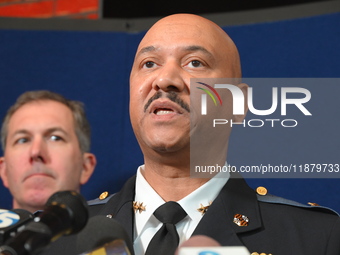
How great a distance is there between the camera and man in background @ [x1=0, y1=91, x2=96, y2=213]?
77.0 inches

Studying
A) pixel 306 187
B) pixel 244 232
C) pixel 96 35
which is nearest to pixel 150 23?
A: pixel 96 35

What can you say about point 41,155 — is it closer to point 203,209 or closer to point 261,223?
point 203,209

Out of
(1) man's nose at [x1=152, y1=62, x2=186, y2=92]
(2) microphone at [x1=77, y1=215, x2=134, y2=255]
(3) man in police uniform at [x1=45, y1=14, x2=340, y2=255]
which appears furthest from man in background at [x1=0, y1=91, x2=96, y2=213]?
(2) microphone at [x1=77, y1=215, x2=134, y2=255]

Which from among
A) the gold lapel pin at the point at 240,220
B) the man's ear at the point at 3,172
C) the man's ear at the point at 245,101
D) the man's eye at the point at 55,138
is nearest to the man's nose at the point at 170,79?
the man's ear at the point at 245,101

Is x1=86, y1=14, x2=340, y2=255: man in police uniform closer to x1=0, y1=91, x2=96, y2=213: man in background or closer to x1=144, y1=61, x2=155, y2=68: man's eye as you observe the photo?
x1=144, y1=61, x2=155, y2=68: man's eye

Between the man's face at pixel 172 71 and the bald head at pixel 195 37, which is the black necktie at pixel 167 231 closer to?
the man's face at pixel 172 71

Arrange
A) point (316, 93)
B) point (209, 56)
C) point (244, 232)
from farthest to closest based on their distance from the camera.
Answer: point (316, 93) → point (209, 56) → point (244, 232)

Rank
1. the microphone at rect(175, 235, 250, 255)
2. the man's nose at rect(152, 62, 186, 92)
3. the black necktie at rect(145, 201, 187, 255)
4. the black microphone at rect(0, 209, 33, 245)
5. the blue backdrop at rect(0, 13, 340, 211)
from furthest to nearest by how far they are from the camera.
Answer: the blue backdrop at rect(0, 13, 340, 211)
the man's nose at rect(152, 62, 186, 92)
the black necktie at rect(145, 201, 187, 255)
the black microphone at rect(0, 209, 33, 245)
the microphone at rect(175, 235, 250, 255)

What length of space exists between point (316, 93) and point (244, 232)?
2.02 ft

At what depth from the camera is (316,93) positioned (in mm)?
1884

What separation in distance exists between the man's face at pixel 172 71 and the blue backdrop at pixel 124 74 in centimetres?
39

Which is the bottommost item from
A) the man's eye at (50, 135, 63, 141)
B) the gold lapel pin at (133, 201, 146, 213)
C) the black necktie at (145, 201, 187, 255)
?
the black necktie at (145, 201, 187, 255)

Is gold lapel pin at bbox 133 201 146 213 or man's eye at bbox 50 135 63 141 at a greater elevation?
man's eye at bbox 50 135 63 141

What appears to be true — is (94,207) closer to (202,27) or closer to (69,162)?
(69,162)
